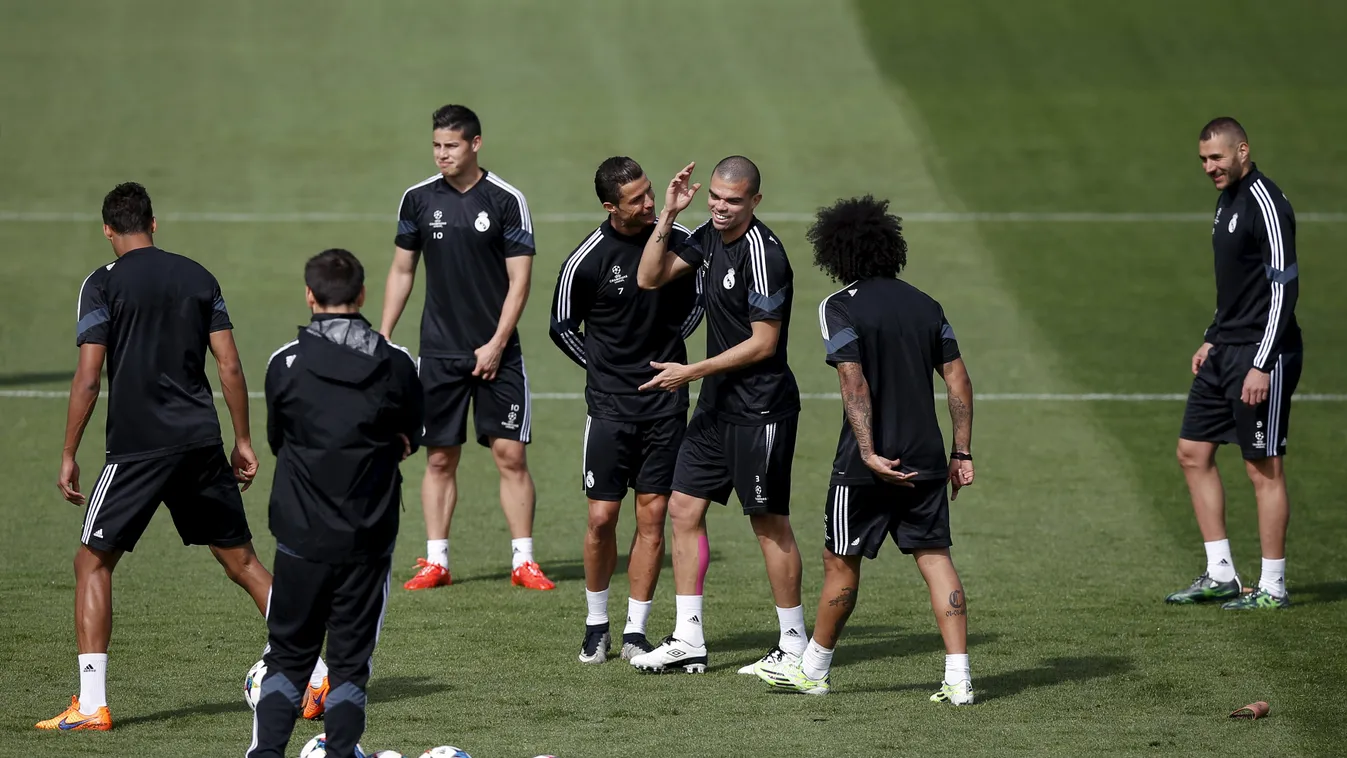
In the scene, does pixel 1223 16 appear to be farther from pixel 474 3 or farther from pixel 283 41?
pixel 283 41

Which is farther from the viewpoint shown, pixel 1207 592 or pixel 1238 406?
pixel 1207 592

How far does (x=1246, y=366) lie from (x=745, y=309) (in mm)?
3180

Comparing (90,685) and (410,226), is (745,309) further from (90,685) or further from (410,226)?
(90,685)

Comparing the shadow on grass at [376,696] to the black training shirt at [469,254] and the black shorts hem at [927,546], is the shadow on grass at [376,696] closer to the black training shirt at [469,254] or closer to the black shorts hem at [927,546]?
the black shorts hem at [927,546]

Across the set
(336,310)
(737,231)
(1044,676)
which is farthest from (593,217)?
(336,310)

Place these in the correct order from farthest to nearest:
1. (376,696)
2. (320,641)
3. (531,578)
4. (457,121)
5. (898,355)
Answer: (531,578) → (457,121) → (376,696) → (898,355) → (320,641)

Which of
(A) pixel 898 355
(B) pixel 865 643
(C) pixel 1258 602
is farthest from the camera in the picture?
(C) pixel 1258 602

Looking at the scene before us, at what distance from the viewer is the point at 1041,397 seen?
1472 cm

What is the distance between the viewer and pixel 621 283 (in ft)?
27.5

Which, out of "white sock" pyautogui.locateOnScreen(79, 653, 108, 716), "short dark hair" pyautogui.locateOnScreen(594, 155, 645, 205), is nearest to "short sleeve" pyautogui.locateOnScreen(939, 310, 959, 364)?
"short dark hair" pyautogui.locateOnScreen(594, 155, 645, 205)

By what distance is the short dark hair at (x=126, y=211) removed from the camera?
7.17 metres

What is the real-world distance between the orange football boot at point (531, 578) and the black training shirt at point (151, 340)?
300 cm

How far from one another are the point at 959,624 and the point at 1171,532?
4.16m

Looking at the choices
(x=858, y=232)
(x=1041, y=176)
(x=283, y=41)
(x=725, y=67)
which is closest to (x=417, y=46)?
(x=283, y=41)
